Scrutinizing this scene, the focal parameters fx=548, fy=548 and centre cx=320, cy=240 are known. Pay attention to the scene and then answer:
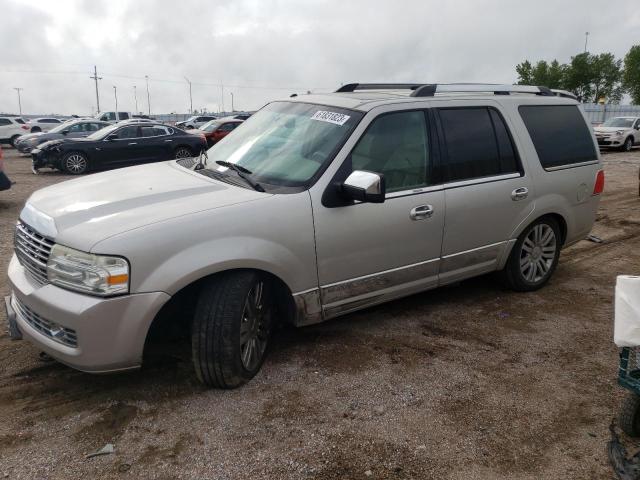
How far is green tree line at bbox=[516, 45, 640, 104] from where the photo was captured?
66.4 meters

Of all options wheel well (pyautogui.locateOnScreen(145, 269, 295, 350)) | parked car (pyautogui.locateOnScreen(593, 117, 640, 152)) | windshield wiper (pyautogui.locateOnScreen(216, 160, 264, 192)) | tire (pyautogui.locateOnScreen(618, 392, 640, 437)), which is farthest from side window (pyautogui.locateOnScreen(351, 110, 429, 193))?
parked car (pyautogui.locateOnScreen(593, 117, 640, 152))

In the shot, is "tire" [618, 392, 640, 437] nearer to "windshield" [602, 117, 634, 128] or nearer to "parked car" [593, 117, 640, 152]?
"parked car" [593, 117, 640, 152]

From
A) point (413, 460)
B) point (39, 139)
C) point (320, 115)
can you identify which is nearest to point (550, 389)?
point (413, 460)

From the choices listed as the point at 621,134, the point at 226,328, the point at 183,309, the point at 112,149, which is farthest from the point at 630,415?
the point at 621,134

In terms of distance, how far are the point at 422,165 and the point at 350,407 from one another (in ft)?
6.07

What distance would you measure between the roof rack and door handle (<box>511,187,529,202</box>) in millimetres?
889

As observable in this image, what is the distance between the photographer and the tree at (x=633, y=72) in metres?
59.2

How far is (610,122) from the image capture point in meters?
23.9

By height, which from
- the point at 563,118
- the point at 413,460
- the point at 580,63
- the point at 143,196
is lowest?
the point at 413,460

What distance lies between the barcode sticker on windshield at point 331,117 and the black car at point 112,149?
1230cm

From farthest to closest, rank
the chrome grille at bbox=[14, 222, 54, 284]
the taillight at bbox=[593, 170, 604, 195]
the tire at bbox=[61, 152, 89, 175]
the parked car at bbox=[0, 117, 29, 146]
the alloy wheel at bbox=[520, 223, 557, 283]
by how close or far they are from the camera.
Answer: the parked car at bbox=[0, 117, 29, 146]
the tire at bbox=[61, 152, 89, 175]
the taillight at bbox=[593, 170, 604, 195]
the alloy wheel at bbox=[520, 223, 557, 283]
the chrome grille at bbox=[14, 222, 54, 284]

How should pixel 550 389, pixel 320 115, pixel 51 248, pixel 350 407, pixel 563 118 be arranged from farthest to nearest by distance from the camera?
pixel 563 118 → pixel 320 115 → pixel 550 389 → pixel 350 407 → pixel 51 248

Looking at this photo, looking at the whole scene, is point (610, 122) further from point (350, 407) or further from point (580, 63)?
point (580, 63)

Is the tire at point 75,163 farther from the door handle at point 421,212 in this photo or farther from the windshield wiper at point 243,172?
the door handle at point 421,212
